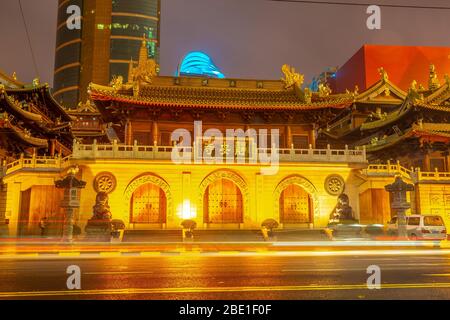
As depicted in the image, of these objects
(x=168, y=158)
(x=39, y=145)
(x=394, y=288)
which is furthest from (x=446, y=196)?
(x=39, y=145)

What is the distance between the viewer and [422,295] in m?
7.52

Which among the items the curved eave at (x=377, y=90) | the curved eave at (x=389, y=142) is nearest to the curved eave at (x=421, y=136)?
the curved eave at (x=389, y=142)

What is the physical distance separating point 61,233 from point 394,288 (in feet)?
65.8

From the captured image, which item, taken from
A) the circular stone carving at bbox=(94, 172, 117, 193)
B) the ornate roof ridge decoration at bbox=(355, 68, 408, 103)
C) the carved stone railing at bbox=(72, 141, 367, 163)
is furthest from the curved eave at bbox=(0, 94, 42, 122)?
the ornate roof ridge decoration at bbox=(355, 68, 408, 103)

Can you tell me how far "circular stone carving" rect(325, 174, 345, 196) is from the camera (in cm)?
2711

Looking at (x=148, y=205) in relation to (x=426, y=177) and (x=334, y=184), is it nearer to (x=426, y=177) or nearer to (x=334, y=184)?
(x=334, y=184)

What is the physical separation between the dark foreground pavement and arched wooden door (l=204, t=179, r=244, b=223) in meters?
13.4

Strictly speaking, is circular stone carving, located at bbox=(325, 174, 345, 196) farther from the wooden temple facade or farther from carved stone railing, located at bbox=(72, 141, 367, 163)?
carved stone railing, located at bbox=(72, 141, 367, 163)

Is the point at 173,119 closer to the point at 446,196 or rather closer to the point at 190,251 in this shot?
the point at 190,251

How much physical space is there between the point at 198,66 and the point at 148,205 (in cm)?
2210

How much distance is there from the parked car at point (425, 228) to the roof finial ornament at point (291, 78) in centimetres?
1397

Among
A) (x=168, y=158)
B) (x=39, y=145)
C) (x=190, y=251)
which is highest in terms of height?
(x=39, y=145)

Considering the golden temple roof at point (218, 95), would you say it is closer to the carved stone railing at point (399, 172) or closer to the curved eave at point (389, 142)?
the carved stone railing at point (399, 172)

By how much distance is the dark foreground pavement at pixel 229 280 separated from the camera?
297 inches
